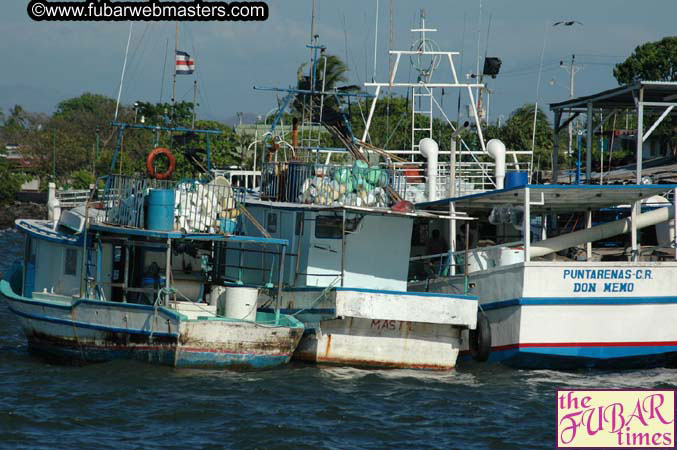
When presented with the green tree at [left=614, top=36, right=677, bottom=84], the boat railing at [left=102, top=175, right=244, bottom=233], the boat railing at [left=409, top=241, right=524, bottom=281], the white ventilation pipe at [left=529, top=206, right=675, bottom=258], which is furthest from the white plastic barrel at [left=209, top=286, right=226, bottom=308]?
the green tree at [left=614, top=36, right=677, bottom=84]

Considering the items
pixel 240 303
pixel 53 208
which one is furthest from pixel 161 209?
pixel 53 208

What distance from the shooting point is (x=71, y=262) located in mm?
19969

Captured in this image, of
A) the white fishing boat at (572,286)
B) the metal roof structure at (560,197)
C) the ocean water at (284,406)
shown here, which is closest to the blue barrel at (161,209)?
the ocean water at (284,406)

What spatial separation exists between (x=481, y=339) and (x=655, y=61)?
139 ft

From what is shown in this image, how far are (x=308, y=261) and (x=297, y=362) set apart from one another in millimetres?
1938

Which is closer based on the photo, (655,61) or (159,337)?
(159,337)

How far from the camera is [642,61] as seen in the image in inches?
2254

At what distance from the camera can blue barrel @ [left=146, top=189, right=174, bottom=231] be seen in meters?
18.0

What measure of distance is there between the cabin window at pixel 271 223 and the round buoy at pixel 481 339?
4.44 meters

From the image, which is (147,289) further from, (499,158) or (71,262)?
(499,158)

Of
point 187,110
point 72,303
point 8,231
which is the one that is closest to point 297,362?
point 72,303

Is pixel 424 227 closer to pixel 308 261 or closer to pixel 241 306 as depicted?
pixel 308 261

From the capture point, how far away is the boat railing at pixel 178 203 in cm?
1830

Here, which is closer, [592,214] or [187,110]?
[592,214]
